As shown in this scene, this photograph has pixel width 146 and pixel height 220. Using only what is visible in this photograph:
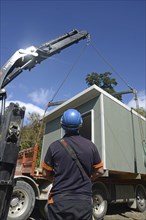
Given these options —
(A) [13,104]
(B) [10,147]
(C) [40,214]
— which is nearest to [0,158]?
(B) [10,147]

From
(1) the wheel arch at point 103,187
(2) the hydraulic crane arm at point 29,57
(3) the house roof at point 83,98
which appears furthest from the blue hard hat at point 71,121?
(3) the house roof at point 83,98

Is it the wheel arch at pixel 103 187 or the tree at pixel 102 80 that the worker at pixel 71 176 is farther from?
the tree at pixel 102 80

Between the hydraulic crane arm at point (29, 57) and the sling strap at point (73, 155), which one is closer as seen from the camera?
the sling strap at point (73, 155)

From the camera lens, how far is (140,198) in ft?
29.3

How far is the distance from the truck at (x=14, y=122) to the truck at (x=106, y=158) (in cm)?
6

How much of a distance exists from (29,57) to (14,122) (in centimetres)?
466

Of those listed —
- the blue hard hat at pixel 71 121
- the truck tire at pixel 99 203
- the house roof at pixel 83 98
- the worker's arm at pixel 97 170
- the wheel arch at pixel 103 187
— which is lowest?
the truck tire at pixel 99 203

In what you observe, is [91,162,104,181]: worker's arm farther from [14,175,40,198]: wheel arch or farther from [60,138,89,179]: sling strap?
[14,175,40,198]: wheel arch

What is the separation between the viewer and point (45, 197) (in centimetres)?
589

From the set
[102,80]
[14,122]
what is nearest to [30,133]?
[102,80]

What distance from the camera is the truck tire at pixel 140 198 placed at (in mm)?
8609

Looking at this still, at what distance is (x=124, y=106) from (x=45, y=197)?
483 cm

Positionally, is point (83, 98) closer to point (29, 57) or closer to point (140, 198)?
point (29, 57)

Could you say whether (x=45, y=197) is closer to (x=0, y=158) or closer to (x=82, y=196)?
(x=0, y=158)
